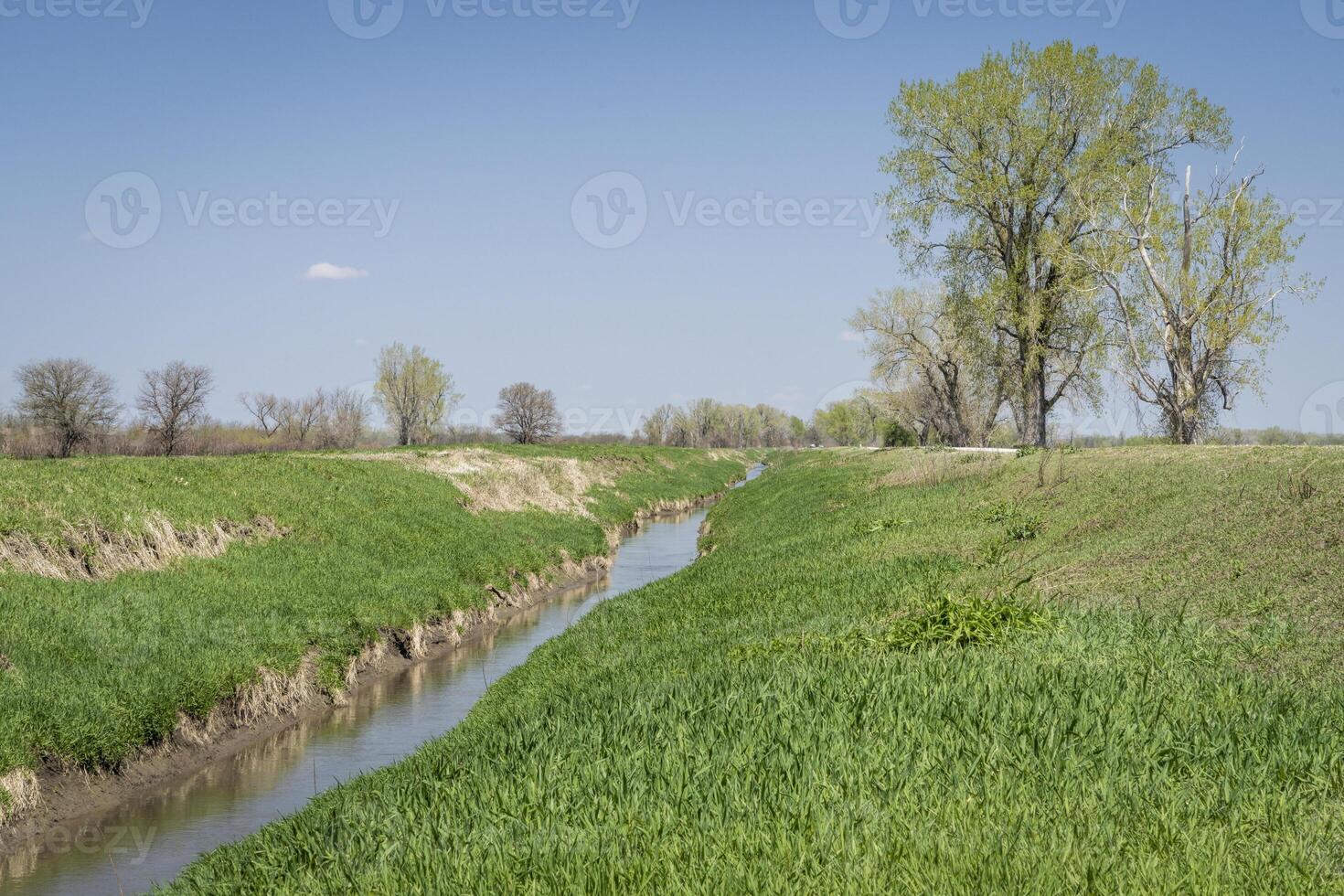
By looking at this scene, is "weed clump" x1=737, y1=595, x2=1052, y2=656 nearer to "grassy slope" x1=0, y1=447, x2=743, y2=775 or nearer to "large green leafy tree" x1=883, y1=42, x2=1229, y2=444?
"grassy slope" x1=0, y1=447, x2=743, y2=775

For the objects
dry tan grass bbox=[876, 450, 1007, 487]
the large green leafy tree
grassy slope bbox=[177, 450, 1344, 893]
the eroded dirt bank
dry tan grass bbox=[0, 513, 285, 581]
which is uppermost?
the large green leafy tree

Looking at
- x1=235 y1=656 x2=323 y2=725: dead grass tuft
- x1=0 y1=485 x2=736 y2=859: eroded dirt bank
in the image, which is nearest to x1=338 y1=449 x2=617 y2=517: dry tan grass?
x1=0 y1=485 x2=736 y2=859: eroded dirt bank

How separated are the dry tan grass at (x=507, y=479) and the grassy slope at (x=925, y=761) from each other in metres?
23.7

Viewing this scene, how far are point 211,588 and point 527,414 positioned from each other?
10324 centimetres

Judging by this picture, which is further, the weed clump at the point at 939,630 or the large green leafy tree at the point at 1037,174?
the large green leafy tree at the point at 1037,174

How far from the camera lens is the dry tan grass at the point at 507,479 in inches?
1457

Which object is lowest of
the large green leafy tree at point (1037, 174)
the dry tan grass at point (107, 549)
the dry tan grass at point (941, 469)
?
the dry tan grass at point (107, 549)

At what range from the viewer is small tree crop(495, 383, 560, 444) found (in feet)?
394

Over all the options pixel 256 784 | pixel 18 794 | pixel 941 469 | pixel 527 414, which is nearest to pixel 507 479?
pixel 941 469

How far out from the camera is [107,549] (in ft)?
56.9

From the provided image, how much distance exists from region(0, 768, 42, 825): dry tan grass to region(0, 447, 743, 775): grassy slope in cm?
14

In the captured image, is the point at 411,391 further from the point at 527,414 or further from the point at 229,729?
the point at 229,729

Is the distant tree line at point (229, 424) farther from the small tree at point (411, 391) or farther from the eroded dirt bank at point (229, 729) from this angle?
the eroded dirt bank at point (229, 729)

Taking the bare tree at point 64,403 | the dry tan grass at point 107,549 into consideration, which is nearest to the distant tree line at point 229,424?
the bare tree at point 64,403
